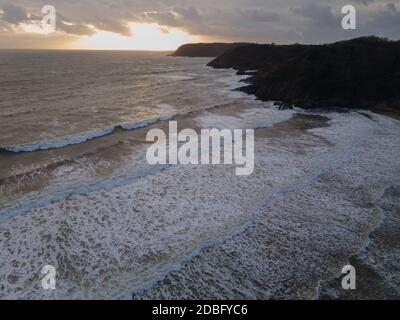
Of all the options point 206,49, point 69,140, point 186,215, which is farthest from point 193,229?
point 206,49

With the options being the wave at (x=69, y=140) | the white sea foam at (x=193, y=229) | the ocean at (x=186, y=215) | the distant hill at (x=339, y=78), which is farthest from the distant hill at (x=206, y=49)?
the white sea foam at (x=193, y=229)

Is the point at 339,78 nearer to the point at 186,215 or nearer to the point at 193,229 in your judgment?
the point at 186,215

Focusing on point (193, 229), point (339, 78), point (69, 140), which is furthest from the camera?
point (339, 78)

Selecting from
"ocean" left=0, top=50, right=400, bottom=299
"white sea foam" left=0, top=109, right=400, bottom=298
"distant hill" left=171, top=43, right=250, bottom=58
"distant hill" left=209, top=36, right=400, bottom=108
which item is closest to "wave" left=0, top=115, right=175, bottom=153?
"ocean" left=0, top=50, right=400, bottom=299

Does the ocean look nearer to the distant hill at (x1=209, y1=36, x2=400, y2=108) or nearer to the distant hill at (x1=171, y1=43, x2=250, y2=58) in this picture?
the distant hill at (x1=209, y1=36, x2=400, y2=108)

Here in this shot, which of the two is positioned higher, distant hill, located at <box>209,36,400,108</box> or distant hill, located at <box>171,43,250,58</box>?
distant hill, located at <box>171,43,250,58</box>
